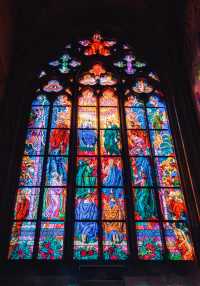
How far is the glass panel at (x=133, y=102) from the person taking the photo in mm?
8541

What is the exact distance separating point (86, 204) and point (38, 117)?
2.24m

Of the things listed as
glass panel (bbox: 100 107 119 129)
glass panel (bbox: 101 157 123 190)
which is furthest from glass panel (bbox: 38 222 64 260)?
glass panel (bbox: 100 107 119 129)

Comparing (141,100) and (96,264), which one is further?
(141,100)

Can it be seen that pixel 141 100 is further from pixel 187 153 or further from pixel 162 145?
pixel 187 153

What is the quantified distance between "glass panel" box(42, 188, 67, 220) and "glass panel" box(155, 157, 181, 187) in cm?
160

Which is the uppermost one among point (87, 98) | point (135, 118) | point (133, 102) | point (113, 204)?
point (87, 98)

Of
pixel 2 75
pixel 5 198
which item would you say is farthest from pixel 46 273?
pixel 2 75

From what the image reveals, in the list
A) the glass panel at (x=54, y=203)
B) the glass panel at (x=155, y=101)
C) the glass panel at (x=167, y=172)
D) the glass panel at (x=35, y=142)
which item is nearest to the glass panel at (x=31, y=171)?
the glass panel at (x=35, y=142)

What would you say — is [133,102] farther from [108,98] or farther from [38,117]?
[38,117]

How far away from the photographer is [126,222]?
6.55 m

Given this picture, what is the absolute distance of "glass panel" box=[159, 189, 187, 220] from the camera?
22.0ft

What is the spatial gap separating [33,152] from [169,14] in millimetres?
4390

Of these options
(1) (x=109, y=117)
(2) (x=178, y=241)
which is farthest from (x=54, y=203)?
(1) (x=109, y=117)

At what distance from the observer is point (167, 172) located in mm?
7320
